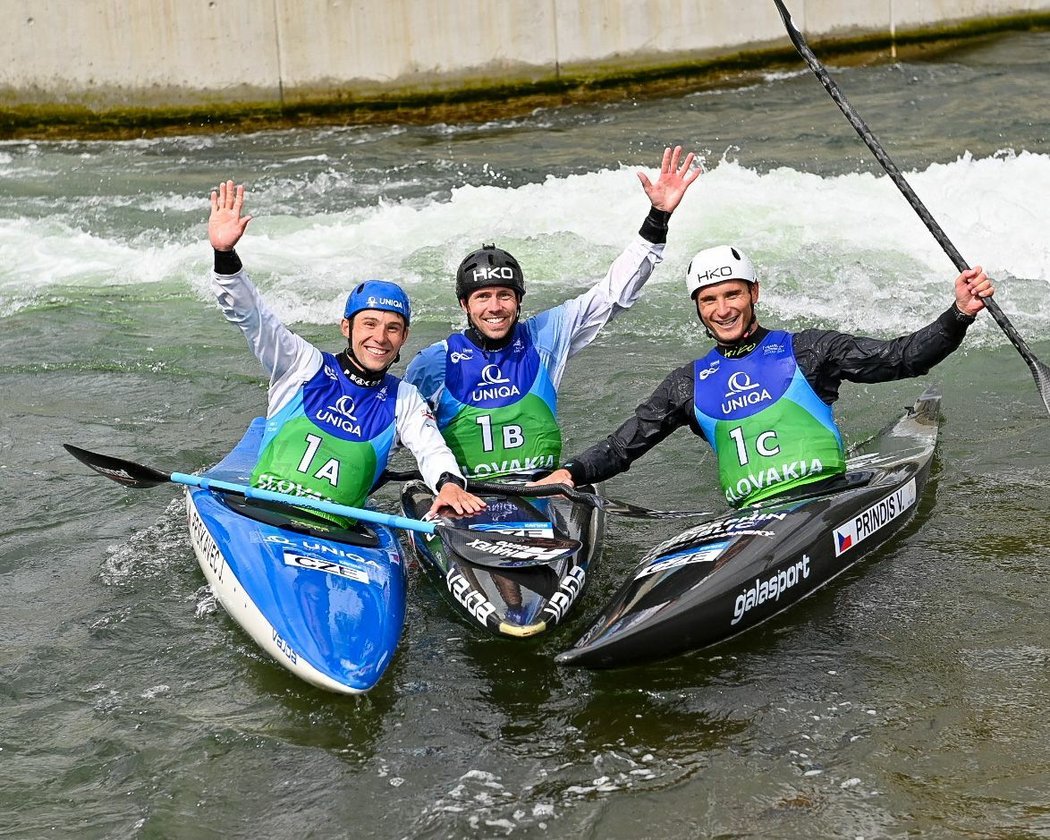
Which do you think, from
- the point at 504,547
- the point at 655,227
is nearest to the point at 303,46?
the point at 655,227

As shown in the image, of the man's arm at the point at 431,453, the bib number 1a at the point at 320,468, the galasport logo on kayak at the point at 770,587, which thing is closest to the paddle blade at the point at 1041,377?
the galasport logo on kayak at the point at 770,587

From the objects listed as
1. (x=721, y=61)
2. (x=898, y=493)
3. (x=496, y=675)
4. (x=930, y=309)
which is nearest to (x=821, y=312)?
(x=930, y=309)

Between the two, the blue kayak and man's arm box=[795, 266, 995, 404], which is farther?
man's arm box=[795, 266, 995, 404]

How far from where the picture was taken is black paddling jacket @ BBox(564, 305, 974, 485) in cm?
475

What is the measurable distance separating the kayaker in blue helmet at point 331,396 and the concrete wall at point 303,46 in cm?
1009

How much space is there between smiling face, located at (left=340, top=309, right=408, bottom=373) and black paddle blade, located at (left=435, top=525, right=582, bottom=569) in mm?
771

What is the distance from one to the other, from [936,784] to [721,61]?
42.8 ft

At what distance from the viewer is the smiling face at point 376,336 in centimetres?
496

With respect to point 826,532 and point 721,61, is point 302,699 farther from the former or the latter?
point 721,61

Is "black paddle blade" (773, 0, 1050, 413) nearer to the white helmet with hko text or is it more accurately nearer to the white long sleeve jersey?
the white helmet with hko text

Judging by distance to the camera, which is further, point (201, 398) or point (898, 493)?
point (201, 398)

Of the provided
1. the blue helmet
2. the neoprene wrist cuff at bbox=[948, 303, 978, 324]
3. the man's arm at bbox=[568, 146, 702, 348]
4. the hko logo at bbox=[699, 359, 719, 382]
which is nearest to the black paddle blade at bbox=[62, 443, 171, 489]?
the blue helmet

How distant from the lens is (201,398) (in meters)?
7.38

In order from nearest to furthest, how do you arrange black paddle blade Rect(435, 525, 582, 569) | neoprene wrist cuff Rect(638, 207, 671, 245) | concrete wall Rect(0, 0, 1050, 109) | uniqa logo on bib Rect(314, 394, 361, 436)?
black paddle blade Rect(435, 525, 582, 569) < uniqa logo on bib Rect(314, 394, 361, 436) < neoprene wrist cuff Rect(638, 207, 671, 245) < concrete wall Rect(0, 0, 1050, 109)
